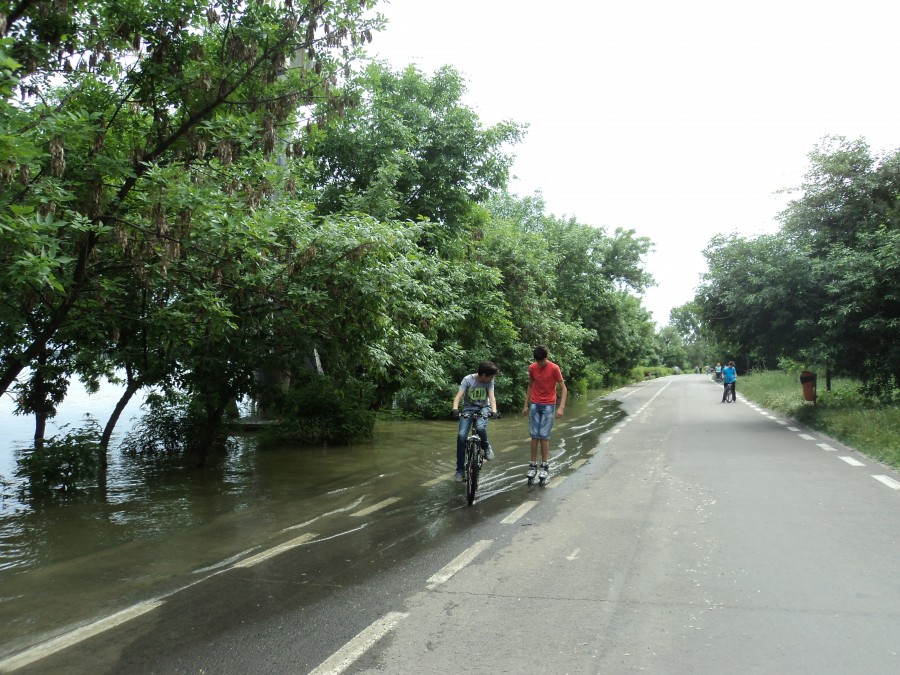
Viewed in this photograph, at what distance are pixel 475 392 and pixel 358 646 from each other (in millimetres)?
4941

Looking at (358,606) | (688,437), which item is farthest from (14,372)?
(688,437)

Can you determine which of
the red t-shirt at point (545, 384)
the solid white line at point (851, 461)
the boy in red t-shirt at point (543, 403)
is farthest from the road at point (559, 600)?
the solid white line at point (851, 461)

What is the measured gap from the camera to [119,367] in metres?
10.4

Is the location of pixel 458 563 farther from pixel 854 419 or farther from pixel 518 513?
pixel 854 419

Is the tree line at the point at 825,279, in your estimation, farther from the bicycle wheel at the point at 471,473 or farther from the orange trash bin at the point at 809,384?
the bicycle wheel at the point at 471,473

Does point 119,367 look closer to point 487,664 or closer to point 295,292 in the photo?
point 295,292

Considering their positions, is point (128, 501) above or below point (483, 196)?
below

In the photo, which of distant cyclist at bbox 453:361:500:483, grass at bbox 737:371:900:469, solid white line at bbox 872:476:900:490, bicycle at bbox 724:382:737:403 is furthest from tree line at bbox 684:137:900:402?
distant cyclist at bbox 453:361:500:483

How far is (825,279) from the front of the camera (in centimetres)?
1666

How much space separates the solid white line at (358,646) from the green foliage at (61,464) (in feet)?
21.6

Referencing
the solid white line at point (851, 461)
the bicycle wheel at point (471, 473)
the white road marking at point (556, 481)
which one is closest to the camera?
the bicycle wheel at point (471, 473)

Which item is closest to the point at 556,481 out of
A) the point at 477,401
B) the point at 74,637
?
the point at 477,401

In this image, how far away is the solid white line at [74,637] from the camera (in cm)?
371

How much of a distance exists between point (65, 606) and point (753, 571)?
16.6 feet
